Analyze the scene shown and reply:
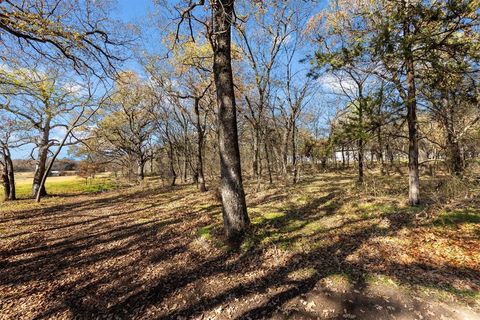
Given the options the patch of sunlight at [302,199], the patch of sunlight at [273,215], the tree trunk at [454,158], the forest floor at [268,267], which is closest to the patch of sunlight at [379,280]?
the forest floor at [268,267]

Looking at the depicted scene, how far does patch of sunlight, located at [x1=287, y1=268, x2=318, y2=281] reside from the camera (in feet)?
12.9

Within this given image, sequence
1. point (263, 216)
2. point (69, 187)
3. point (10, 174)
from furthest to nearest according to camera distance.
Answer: point (69, 187) → point (10, 174) → point (263, 216)

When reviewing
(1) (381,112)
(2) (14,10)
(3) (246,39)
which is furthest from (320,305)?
(3) (246,39)

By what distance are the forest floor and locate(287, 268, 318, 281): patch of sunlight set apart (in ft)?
0.06

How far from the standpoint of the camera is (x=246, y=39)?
40.8ft

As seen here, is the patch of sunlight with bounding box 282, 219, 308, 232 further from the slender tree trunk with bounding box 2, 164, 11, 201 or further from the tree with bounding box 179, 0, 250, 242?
the slender tree trunk with bounding box 2, 164, 11, 201

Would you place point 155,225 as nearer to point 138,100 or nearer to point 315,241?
point 315,241

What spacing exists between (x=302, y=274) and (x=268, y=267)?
0.68m

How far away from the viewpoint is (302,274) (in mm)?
4031

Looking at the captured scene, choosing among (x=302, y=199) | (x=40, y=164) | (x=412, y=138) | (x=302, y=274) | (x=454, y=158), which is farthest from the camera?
(x=40, y=164)

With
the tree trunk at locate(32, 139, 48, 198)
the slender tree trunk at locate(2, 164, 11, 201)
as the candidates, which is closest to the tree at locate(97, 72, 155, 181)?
the tree trunk at locate(32, 139, 48, 198)

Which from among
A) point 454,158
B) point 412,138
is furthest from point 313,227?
point 454,158

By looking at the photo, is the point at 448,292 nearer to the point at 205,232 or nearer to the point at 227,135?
the point at 227,135

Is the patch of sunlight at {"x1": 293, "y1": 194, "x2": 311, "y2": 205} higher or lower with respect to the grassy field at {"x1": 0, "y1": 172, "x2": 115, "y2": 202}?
lower
